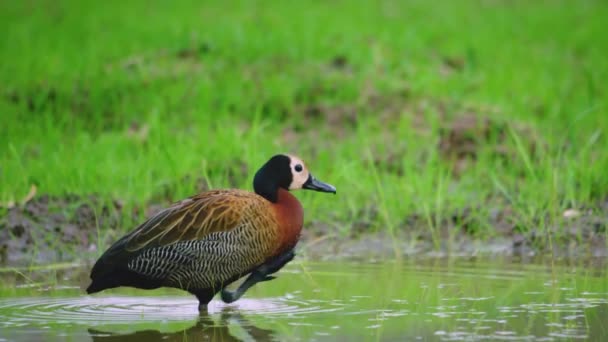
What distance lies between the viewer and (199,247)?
19.8ft

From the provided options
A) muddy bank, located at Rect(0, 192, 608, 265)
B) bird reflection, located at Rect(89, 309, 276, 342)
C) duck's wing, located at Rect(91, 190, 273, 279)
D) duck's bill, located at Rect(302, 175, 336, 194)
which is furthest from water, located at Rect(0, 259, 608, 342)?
duck's bill, located at Rect(302, 175, 336, 194)

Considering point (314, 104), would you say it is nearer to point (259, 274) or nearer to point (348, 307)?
point (259, 274)

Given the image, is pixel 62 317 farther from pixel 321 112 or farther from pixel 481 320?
pixel 321 112

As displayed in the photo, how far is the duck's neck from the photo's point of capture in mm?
6156

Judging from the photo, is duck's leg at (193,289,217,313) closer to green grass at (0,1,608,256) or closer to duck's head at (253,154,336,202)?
duck's head at (253,154,336,202)

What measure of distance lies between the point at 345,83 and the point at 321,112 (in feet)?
2.20

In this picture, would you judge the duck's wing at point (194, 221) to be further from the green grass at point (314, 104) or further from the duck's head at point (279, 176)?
the green grass at point (314, 104)

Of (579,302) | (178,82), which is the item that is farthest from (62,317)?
(178,82)

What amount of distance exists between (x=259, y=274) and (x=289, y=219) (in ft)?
1.16

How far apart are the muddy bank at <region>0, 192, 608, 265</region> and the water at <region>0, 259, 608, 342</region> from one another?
439 mm

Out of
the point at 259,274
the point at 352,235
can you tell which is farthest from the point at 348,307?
the point at 352,235

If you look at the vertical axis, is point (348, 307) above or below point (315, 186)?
below

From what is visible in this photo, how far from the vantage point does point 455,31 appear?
565 inches

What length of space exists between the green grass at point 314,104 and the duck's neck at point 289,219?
1264 mm
